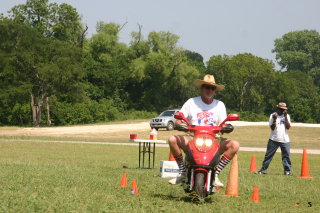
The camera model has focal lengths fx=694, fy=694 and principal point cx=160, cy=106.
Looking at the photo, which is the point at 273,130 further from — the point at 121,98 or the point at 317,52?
the point at 317,52

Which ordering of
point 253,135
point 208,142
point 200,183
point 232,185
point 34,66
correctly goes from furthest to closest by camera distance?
point 34,66 → point 253,135 → point 232,185 → point 208,142 → point 200,183

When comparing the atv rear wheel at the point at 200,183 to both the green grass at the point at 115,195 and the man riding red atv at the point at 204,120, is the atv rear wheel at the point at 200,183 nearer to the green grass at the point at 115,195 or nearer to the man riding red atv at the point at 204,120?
the green grass at the point at 115,195

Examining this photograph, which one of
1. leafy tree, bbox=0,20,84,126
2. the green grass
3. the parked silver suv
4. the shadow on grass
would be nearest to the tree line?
leafy tree, bbox=0,20,84,126

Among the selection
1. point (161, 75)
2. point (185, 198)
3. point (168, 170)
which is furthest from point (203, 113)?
point (161, 75)

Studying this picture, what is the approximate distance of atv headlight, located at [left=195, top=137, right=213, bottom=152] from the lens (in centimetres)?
1035

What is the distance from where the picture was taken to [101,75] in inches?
3250

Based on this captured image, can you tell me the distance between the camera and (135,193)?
11.3 m

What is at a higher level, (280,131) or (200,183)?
(280,131)

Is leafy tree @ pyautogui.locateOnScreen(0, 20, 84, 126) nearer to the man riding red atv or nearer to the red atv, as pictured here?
the man riding red atv

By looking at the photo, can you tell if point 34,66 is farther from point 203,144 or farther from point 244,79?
point 203,144

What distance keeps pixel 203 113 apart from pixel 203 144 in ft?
2.52

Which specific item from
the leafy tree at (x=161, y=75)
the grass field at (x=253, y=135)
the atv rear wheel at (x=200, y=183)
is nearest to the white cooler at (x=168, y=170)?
the atv rear wheel at (x=200, y=183)

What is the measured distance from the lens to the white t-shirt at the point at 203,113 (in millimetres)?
10913

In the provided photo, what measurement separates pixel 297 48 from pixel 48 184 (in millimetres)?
165160
